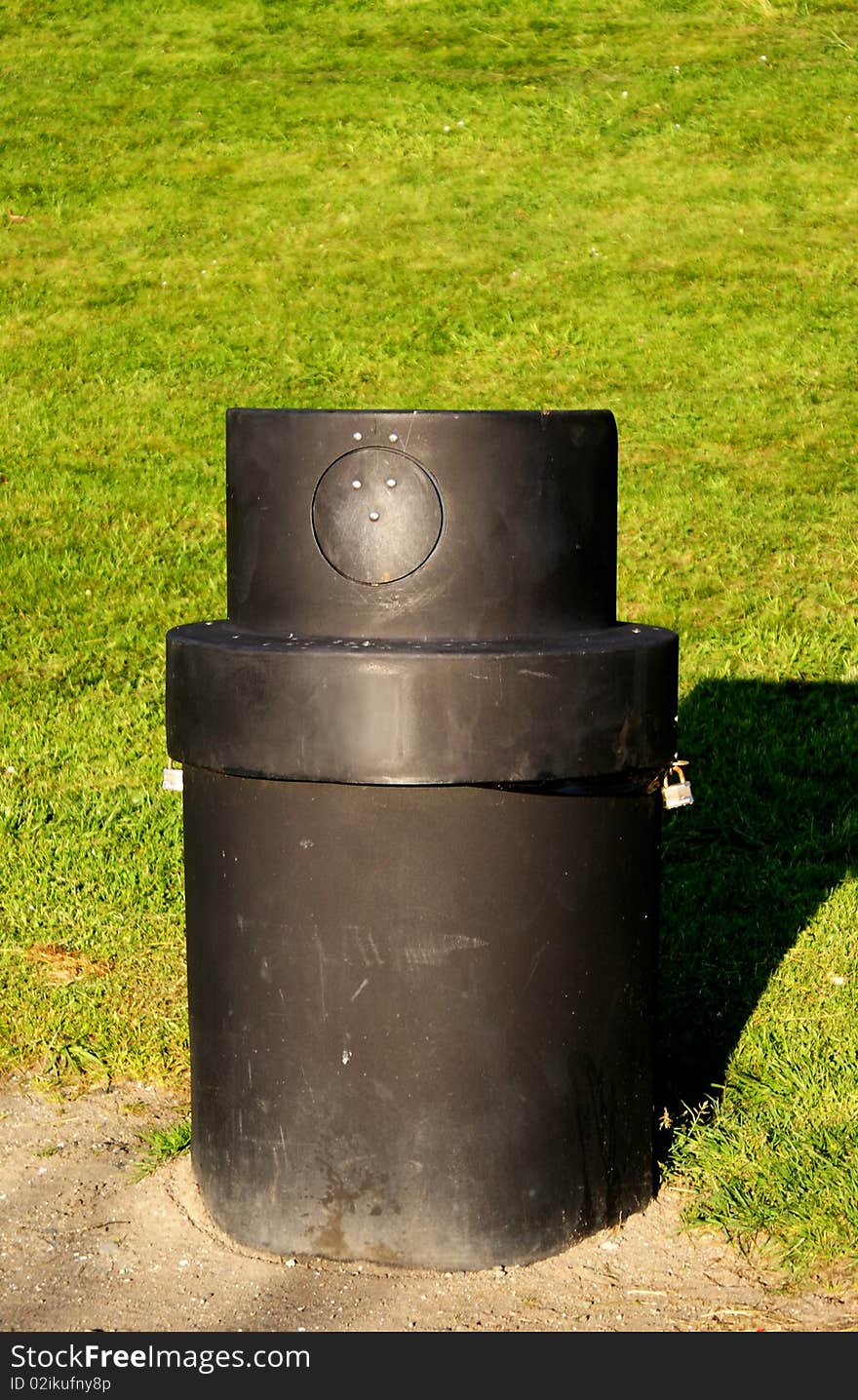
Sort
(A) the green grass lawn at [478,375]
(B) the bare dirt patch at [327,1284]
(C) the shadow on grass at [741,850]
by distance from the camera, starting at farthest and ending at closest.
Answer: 1. (A) the green grass lawn at [478,375]
2. (C) the shadow on grass at [741,850]
3. (B) the bare dirt patch at [327,1284]

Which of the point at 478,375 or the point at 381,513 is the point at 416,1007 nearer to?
the point at 381,513

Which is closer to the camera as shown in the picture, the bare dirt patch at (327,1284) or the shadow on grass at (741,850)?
the bare dirt patch at (327,1284)

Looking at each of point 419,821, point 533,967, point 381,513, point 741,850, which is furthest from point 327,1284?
point 741,850

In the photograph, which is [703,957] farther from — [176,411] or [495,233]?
[495,233]

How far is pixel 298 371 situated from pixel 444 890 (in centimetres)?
768

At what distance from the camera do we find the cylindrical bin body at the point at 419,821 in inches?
121

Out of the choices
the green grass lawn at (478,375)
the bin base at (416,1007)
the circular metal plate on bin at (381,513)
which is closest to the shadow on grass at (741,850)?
the green grass lawn at (478,375)

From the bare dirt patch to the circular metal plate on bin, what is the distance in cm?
134

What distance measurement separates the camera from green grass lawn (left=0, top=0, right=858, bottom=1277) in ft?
15.4

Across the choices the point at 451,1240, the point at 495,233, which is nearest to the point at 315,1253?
the point at 451,1240

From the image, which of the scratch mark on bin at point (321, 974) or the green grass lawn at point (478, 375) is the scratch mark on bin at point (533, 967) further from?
the green grass lawn at point (478, 375)

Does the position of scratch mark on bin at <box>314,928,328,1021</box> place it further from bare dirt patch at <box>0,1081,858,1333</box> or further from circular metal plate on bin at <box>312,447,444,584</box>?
circular metal plate on bin at <box>312,447,444,584</box>

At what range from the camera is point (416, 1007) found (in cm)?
312

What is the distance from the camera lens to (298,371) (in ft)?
34.0
